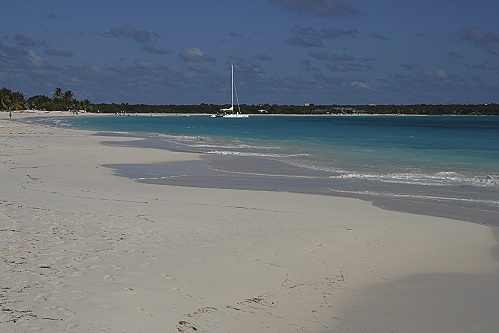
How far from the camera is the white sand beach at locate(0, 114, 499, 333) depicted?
5867mm

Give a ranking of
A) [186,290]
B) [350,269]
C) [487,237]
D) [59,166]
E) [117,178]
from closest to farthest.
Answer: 1. [186,290]
2. [350,269]
3. [487,237]
4. [117,178]
5. [59,166]

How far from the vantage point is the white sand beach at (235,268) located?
231 inches

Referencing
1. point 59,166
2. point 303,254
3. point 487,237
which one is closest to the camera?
point 303,254

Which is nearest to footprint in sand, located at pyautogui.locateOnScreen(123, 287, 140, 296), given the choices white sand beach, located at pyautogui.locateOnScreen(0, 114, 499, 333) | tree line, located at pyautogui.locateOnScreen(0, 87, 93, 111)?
white sand beach, located at pyautogui.locateOnScreen(0, 114, 499, 333)

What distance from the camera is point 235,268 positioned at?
25.0 feet

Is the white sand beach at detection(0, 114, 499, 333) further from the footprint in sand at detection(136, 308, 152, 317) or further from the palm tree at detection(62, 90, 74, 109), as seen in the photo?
the palm tree at detection(62, 90, 74, 109)

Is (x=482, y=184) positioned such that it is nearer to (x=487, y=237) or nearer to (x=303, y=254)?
(x=487, y=237)

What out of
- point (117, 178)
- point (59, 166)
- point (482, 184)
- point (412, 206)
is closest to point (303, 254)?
point (412, 206)

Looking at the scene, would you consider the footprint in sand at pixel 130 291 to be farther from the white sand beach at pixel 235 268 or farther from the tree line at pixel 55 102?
the tree line at pixel 55 102

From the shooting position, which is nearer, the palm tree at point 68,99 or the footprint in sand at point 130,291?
the footprint in sand at point 130,291

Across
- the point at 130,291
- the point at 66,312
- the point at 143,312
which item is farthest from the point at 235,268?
the point at 66,312

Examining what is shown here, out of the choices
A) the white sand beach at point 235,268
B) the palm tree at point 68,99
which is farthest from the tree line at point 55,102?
the white sand beach at point 235,268

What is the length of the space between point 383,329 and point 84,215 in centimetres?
682

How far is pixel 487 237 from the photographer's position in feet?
33.9
